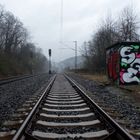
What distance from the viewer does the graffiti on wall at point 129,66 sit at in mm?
23484

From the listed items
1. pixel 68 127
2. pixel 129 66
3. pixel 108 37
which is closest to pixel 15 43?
pixel 108 37

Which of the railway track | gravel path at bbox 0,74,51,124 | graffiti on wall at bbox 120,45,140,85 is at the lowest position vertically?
gravel path at bbox 0,74,51,124

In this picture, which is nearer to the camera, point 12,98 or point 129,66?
point 12,98

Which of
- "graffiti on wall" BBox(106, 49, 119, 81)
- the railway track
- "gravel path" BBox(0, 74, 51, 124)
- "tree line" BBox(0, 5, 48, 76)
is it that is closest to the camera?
the railway track

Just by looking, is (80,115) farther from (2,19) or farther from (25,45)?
(25,45)

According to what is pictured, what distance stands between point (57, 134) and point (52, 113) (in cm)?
322

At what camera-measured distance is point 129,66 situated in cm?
2352

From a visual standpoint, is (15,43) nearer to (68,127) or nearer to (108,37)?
(108,37)

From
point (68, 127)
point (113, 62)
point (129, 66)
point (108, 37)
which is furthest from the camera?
point (108, 37)

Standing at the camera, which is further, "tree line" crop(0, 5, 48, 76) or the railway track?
"tree line" crop(0, 5, 48, 76)

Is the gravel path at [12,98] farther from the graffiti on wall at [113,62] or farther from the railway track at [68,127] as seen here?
the graffiti on wall at [113,62]

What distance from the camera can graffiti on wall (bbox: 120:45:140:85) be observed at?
23.5 metres

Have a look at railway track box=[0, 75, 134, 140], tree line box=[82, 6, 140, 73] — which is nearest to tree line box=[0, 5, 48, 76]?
tree line box=[82, 6, 140, 73]

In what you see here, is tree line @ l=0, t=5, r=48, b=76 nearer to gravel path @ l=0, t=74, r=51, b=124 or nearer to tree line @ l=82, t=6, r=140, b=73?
tree line @ l=82, t=6, r=140, b=73
